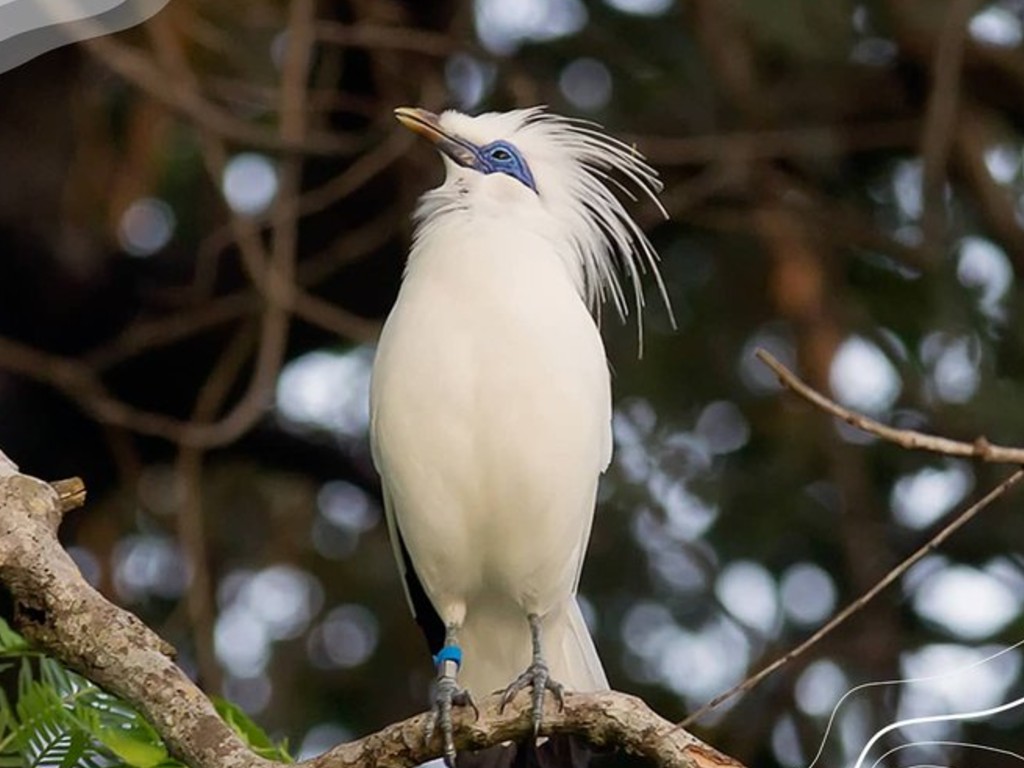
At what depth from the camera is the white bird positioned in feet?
10.3

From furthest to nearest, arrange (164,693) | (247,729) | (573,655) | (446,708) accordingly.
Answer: (573,655)
(247,729)
(446,708)
(164,693)

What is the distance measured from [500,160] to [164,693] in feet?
3.72

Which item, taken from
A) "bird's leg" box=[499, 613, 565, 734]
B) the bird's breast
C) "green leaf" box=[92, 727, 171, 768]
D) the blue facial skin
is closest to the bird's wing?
the bird's breast

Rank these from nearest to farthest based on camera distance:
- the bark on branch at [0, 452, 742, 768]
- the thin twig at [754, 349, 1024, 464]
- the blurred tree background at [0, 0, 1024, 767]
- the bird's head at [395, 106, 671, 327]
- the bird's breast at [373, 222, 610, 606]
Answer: the thin twig at [754, 349, 1024, 464] → the bark on branch at [0, 452, 742, 768] → the bird's breast at [373, 222, 610, 606] → the bird's head at [395, 106, 671, 327] → the blurred tree background at [0, 0, 1024, 767]

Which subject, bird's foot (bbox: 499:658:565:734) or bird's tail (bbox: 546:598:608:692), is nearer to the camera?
bird's foot (bbox: 499:658:565:734)

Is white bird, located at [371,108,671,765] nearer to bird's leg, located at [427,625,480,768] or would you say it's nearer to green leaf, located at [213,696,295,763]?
bird's leg, located at [427,625,480,768]

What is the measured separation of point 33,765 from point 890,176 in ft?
11.5

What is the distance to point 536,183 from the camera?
346 centimetres

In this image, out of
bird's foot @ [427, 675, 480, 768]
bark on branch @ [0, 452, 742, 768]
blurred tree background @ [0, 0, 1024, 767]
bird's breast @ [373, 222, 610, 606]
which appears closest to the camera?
bark on branch @ [0, 452, 742, 768]

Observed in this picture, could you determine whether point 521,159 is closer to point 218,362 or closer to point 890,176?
point 218,362

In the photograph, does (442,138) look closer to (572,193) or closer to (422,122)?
(422,122)

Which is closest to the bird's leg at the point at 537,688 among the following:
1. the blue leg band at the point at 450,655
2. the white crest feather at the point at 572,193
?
the blue leg band at the point at 450,655

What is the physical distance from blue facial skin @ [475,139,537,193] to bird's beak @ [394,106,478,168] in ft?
0.04

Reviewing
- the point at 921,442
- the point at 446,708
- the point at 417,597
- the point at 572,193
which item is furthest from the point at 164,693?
the point at 572,193
